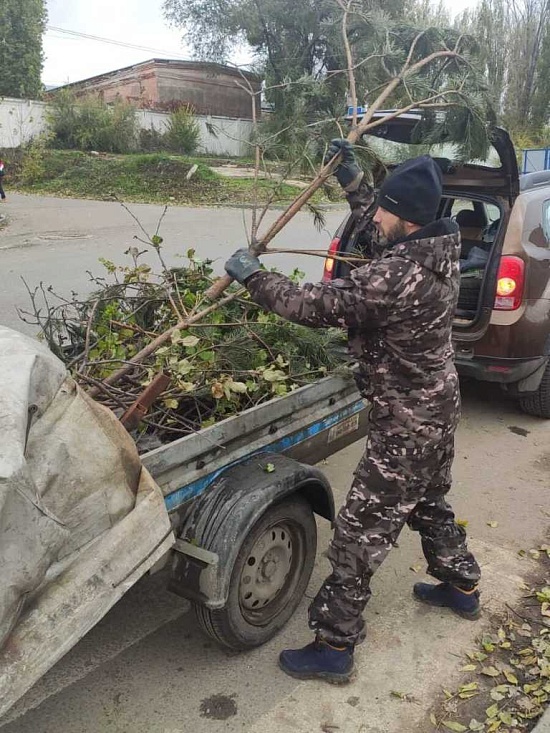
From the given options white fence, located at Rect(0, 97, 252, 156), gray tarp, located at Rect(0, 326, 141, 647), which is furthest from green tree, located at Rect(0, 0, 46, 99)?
gray tarp, located at Rect(0, 326, 141, 647)

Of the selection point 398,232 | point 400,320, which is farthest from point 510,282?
point 400,320

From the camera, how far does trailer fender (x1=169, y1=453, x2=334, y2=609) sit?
2.52 meters

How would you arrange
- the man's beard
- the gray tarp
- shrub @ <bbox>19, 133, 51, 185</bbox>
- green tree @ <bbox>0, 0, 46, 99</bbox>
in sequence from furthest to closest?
1. green tree @ <bbox>0, 0, 46, 99</bbox>
2. shrub @ <bbox>19, 133, 51, 185</bbox>
3. the man's beard
4. the gray tarp

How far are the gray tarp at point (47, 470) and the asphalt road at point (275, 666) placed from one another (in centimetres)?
106

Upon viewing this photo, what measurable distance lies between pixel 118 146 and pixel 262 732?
93.0 feet

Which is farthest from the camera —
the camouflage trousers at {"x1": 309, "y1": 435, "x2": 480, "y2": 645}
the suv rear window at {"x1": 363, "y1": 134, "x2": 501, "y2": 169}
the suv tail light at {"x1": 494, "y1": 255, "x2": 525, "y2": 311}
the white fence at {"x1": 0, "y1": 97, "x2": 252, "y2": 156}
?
the white fence at {"x1": 0, "y1": 97, "x2": 252, "y2": 156}

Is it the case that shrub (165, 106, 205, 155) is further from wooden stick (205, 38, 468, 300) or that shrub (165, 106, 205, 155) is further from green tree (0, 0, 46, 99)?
wooden stick (205, 38, 468, 300)

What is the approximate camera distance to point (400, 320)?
2.61 metres

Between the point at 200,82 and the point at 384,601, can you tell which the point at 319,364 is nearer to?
the point at 384,601

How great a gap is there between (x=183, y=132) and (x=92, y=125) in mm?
3801

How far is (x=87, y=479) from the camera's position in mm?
2018

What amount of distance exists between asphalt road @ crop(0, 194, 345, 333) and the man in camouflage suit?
489 centimetres

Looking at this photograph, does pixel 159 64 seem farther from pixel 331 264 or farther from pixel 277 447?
pixel 277 447

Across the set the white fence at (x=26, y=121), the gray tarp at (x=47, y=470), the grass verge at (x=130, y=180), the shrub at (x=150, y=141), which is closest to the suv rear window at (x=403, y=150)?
the gray tarp at (x=47, y=470)
